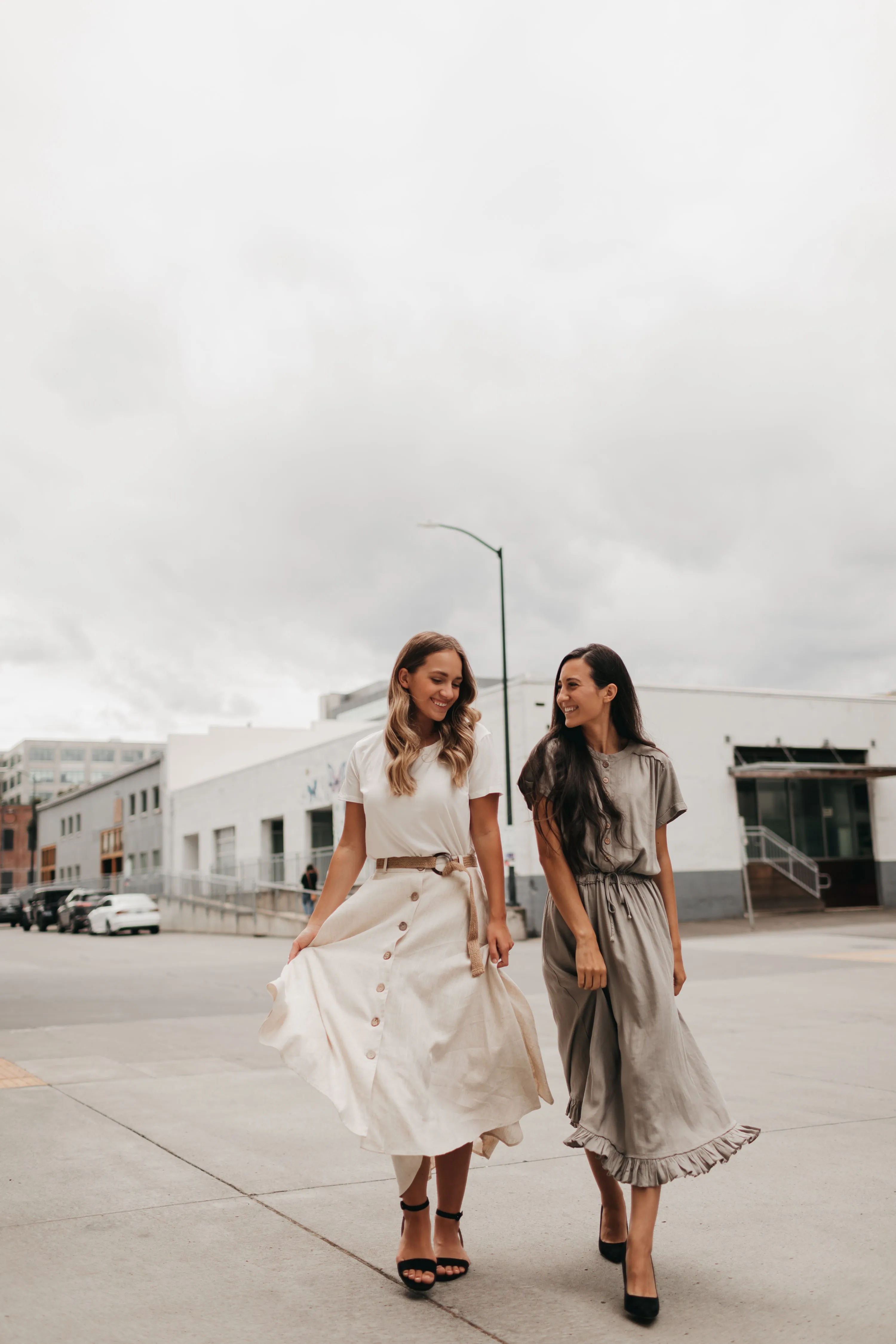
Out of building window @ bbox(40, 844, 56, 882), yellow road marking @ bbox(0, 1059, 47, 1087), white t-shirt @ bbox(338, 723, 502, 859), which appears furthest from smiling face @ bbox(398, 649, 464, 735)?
building window @ bbox(40, 844, 56, 882)

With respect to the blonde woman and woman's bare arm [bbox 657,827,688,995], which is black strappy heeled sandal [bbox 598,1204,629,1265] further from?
woman's bare arm [bbox 657,827,688,995]

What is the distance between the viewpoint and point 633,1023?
3504mm

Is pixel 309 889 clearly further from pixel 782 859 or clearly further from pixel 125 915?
pixel 782 859

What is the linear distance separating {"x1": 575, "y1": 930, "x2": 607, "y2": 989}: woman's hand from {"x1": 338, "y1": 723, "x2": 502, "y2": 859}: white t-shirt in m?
0.49

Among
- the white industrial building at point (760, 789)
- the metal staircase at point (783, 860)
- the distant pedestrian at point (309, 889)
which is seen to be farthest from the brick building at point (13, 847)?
the metal staircase at point (783, 860)

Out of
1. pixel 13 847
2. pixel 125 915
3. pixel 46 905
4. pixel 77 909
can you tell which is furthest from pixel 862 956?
pixel 13 847

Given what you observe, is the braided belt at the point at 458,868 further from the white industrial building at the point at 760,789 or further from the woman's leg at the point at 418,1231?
the white industrial building at the point at 760,789

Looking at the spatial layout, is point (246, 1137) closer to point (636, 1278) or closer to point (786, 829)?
point (636, 1278)

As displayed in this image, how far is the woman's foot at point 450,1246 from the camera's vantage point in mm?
3656

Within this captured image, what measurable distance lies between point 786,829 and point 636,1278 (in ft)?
91.5

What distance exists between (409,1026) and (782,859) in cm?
2718

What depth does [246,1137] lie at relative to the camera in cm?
567

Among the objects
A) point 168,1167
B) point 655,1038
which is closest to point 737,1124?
point 655,1038

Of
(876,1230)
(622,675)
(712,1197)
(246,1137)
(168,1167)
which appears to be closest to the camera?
(622,675)
